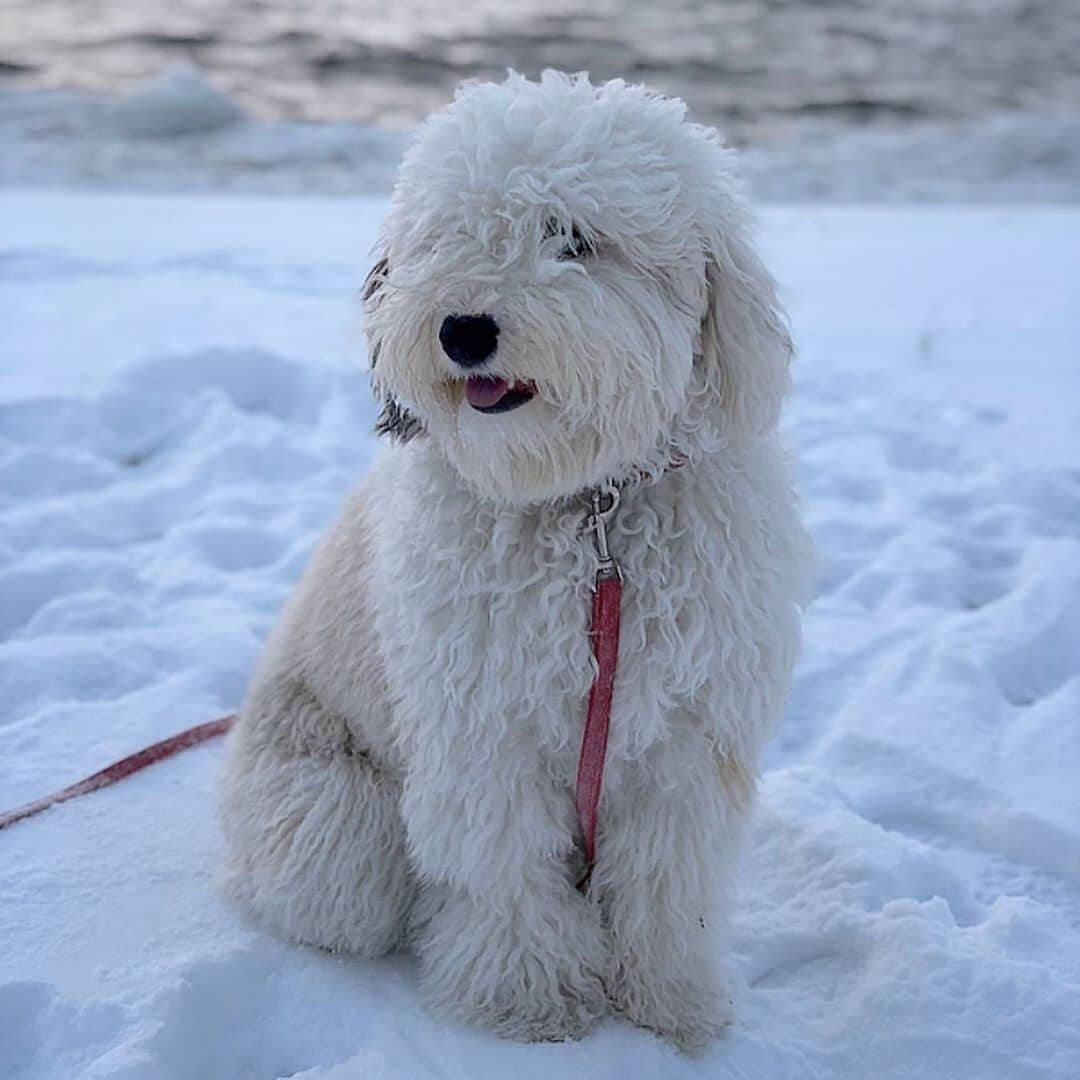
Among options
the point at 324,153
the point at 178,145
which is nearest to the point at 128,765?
the point at 324,153

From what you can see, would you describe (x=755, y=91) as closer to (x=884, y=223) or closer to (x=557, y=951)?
(x=884, y=223)

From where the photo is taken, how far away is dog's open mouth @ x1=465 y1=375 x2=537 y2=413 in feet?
6.42

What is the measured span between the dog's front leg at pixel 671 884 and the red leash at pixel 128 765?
1.15m

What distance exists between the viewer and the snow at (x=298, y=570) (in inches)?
89.0

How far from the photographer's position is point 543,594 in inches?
84.1

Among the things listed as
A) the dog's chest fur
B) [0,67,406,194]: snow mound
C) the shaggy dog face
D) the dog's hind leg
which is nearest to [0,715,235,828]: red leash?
the dog's hind leg

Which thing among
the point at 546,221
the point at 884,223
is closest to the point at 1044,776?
Answer: the point at 546,221

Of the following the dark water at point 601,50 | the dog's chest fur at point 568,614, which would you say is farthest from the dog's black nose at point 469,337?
the dark water at point 601,50

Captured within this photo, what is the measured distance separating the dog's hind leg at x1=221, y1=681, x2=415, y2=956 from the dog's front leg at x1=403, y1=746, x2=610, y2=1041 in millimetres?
119

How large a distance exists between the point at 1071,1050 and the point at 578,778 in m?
0.98

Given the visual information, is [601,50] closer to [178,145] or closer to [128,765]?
[178,145]

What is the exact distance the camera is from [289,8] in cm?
1844

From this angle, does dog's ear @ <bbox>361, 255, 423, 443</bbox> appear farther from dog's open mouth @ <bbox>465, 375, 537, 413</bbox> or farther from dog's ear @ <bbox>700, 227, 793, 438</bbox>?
dog's ear @ <bbox>700, 227, 793, 438</bbox>

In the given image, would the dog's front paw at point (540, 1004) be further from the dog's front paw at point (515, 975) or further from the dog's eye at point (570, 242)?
the dog's eye at point (570, 242)
